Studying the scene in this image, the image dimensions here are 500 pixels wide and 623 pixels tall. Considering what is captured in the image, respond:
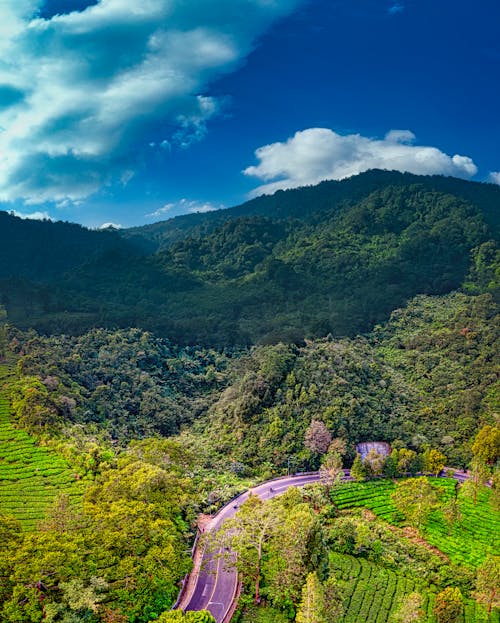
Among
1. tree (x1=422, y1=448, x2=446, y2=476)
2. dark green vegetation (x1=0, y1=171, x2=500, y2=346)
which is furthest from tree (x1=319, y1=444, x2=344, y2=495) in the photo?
dark green vegetation (x1=0, y1=171, x2=500, y2=346)

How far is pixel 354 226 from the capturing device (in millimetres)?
162750

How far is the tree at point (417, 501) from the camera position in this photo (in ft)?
177

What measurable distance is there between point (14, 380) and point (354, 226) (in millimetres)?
118661

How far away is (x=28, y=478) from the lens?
2012 inches

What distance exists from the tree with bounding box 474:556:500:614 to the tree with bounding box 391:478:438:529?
1075 centimetres

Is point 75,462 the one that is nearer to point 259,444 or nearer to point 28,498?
point 28,498

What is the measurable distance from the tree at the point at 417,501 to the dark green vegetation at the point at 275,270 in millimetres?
40296

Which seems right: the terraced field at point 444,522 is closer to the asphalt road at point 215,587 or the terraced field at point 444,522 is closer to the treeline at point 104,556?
the asphalt road at point 215,587

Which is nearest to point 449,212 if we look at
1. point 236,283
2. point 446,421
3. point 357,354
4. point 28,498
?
point 236,283

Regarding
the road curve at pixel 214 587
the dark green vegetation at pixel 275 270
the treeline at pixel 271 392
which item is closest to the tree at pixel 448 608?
the road curve at pixel 214 587

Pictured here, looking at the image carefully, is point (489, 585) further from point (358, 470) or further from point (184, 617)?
point (184, 617)

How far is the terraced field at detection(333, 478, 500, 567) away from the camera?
52062 mm

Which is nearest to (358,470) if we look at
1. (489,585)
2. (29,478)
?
(489,585)

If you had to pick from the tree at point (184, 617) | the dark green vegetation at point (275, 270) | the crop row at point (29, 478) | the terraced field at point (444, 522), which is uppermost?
the dark green vegetation at point (275, 270)
